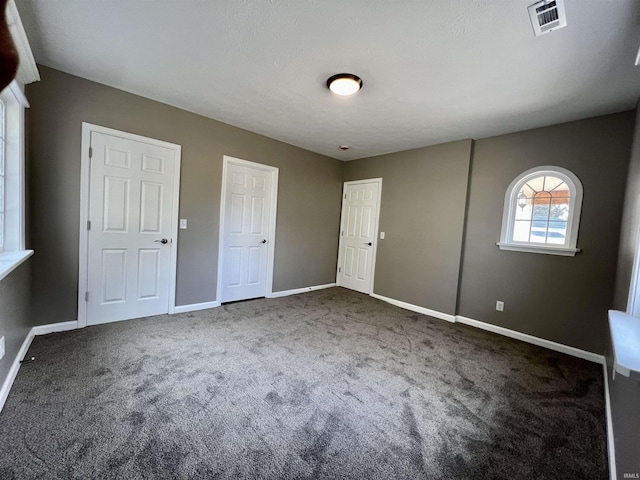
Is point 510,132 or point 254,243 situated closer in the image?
point 510,132

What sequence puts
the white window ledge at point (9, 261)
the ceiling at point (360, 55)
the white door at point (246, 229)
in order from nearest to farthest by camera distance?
1. the white window ledge at point (9, 261)
2. the ceiling at point (360, 55)
3. the white door at point (246, 229)

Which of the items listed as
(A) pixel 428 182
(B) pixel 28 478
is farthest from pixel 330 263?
(B) pixel 28 478

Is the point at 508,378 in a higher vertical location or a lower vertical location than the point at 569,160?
lower

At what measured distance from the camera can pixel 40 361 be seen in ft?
6.88

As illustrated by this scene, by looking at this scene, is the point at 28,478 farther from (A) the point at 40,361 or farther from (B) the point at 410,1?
(B) the point at 410,1

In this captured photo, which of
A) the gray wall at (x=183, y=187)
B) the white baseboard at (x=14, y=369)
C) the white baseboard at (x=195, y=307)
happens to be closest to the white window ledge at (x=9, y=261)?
the gray wall at (x=183, y=187)

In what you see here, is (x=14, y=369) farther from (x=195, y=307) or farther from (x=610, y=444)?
(x=610, y=444)

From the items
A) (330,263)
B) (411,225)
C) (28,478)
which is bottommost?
(28,478)

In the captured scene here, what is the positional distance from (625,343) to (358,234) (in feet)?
12.9

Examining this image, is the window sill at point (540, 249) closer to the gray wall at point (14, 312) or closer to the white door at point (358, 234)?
the white door at point (358, 234)

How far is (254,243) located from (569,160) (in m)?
3.94

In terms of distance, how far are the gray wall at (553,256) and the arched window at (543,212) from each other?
0.07 m

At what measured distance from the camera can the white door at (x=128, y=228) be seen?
2.74 m

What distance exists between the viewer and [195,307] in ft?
11.4
